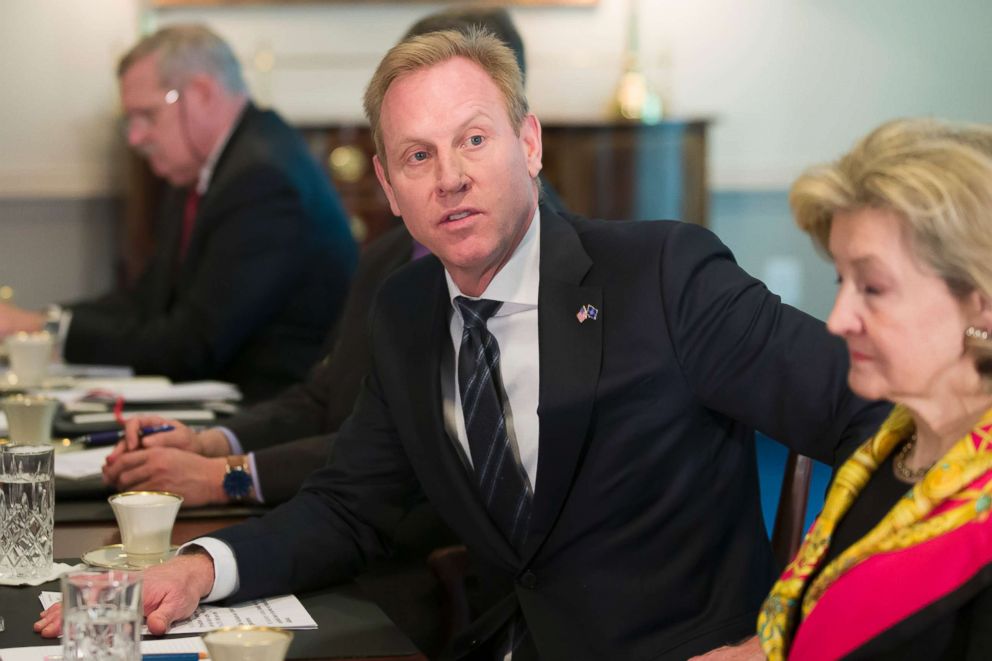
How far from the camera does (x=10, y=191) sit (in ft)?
23.5

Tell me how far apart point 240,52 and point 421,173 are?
5422 mm

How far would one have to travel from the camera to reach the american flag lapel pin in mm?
1948

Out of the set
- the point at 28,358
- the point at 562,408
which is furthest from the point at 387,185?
the point at 28,358

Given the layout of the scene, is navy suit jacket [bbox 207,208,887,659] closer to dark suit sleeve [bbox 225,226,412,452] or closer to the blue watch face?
the blue watch face

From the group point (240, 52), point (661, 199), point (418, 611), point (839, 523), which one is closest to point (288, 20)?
point (240, 52)

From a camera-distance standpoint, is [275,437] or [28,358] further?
[28,358]

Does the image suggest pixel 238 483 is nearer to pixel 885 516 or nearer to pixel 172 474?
pixel 172 474

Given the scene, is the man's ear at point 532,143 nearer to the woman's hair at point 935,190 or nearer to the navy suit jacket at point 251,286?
the woman's hair at point 935,190

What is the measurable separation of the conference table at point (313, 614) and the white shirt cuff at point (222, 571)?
10 centimetres

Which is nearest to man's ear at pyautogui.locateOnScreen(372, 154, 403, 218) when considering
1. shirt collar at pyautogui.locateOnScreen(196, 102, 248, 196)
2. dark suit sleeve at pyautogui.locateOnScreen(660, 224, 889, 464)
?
dark suit sleeve at pyautogui.locateOnScreen(660, 224, 889, 464)

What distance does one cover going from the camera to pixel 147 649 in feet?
4.98

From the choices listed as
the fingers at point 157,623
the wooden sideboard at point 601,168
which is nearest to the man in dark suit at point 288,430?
the fingers at point 157,623

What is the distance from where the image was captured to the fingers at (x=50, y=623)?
5.05 feet

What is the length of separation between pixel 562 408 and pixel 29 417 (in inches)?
42.1
